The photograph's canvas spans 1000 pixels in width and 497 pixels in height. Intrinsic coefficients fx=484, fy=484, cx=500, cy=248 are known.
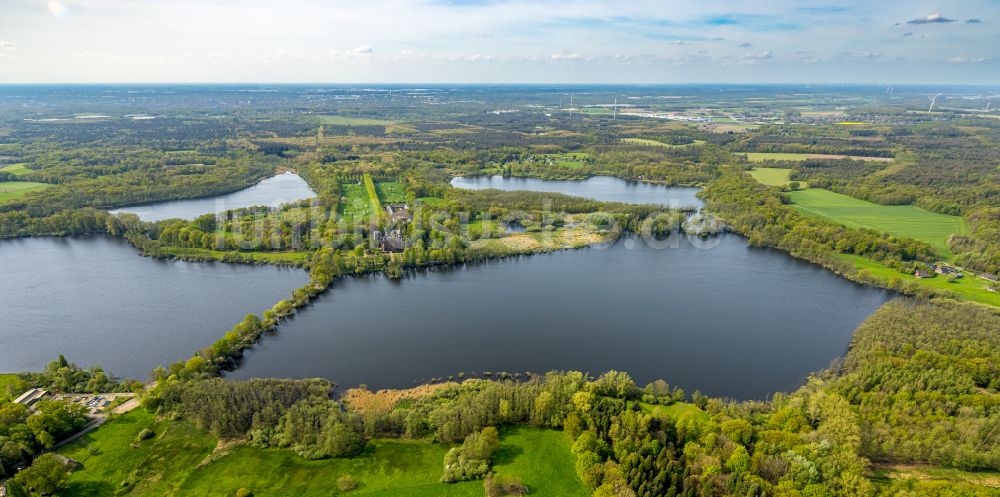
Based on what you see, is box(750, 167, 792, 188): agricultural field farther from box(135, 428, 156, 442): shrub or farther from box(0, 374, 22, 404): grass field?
box(0, 374, 22, 404): grass field

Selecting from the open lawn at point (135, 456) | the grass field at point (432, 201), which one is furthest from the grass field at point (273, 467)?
the grass field at point (432, 201)

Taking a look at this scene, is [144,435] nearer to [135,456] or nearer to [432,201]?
[135,456]

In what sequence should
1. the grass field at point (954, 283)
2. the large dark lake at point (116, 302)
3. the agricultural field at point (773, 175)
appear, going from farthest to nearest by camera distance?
the agricultural field at point (773, 175) → the grass field at point (954, 283) → the large dark lake at point (116, 302)

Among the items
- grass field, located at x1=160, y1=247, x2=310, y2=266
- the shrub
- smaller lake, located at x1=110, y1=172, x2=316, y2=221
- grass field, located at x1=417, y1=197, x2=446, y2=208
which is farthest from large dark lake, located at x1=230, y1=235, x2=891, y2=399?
smaller lake, located at x1=110, y1=172, x2=316, y2=221

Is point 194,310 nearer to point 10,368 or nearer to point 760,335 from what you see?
point 10,368

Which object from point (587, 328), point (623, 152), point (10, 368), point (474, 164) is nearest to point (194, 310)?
point (10, 368)

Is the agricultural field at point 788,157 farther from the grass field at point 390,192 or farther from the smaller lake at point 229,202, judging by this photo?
the smaller lake at point 229,202
